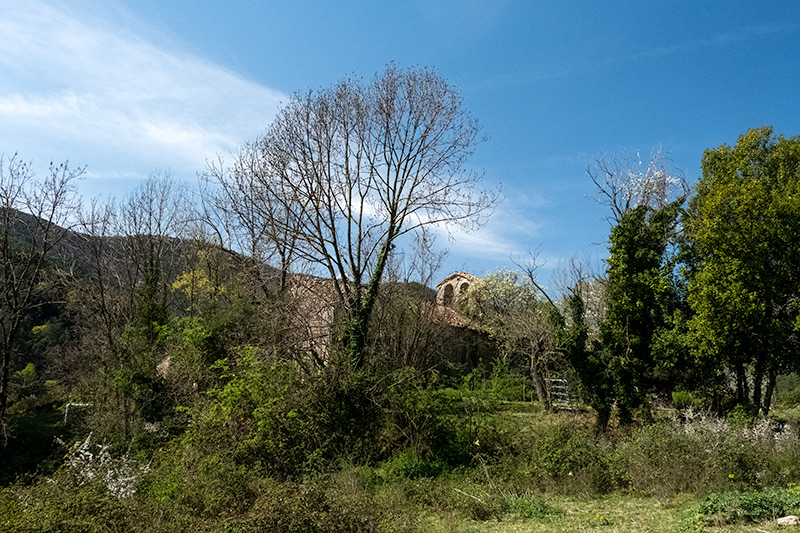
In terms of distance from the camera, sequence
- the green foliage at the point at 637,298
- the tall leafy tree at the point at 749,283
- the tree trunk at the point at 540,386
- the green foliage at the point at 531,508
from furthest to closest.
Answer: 1. the tree trunk at the point at 540,386
2. the green foliage at the point at 637,298
3. the tall leafy tree at the point at 749,283
4. the green foliage at the point at 531,508

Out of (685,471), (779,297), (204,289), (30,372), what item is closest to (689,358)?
(779,297)

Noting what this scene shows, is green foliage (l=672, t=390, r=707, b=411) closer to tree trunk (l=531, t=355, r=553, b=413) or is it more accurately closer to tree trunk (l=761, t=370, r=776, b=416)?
tree trunk (l=761, t=370, r=776, b=416)

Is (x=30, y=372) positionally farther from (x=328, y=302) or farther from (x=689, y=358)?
(x=689, y=358)

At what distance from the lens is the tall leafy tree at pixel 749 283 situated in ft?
47.3

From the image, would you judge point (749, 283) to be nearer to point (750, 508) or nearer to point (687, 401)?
point (687, 401)

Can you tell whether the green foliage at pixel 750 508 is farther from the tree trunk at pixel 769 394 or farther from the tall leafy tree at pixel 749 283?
the tree trunk at pixel 769 394

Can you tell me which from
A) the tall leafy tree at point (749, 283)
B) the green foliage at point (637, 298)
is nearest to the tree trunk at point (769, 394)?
the tall leafy tree at point (749, 283)

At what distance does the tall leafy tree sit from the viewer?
14430 mm

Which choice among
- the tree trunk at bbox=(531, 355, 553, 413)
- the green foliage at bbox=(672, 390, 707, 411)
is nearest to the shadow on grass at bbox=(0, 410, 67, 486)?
the tree trunk at bbox=(531, 355, 553, 413)

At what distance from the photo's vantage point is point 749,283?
47.9 feet

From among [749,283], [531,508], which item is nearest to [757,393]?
[749,283]

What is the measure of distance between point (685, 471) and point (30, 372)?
1002 inches

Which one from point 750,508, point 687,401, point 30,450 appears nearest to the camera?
point 750,508

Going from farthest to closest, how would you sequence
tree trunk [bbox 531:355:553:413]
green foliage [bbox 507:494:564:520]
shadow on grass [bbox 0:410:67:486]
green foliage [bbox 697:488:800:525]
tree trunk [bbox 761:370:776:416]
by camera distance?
tree trunk [bbox 531:355:553:413] → tree trunk [bbox 761:370:776:416] → shadow on grass [bbox 0:410:67:486] → green foliage [bbox 507:494:564:520] → green foliage [bbox 697:488:800:525]
